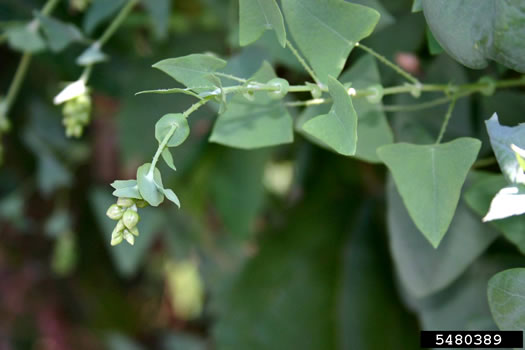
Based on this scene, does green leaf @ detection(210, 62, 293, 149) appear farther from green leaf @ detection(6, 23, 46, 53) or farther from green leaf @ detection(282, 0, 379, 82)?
green leaf @ detection(6, 23, 46, 53)

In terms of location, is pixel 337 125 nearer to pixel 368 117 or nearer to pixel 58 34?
pixel 368 117

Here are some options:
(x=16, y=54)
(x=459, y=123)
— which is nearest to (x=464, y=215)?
(x=459, y=123)

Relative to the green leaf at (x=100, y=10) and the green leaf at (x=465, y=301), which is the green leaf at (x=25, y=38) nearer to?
the green leaf at (x=100, y=10)

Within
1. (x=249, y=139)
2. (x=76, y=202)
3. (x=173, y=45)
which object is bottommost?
(x=76, y=202)

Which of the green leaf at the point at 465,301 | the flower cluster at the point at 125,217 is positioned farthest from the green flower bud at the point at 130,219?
the green leaf at the point at 465,301

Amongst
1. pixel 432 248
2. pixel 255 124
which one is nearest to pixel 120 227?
pixel 255 124

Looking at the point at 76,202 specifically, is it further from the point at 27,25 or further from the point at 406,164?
the point at 406,164
